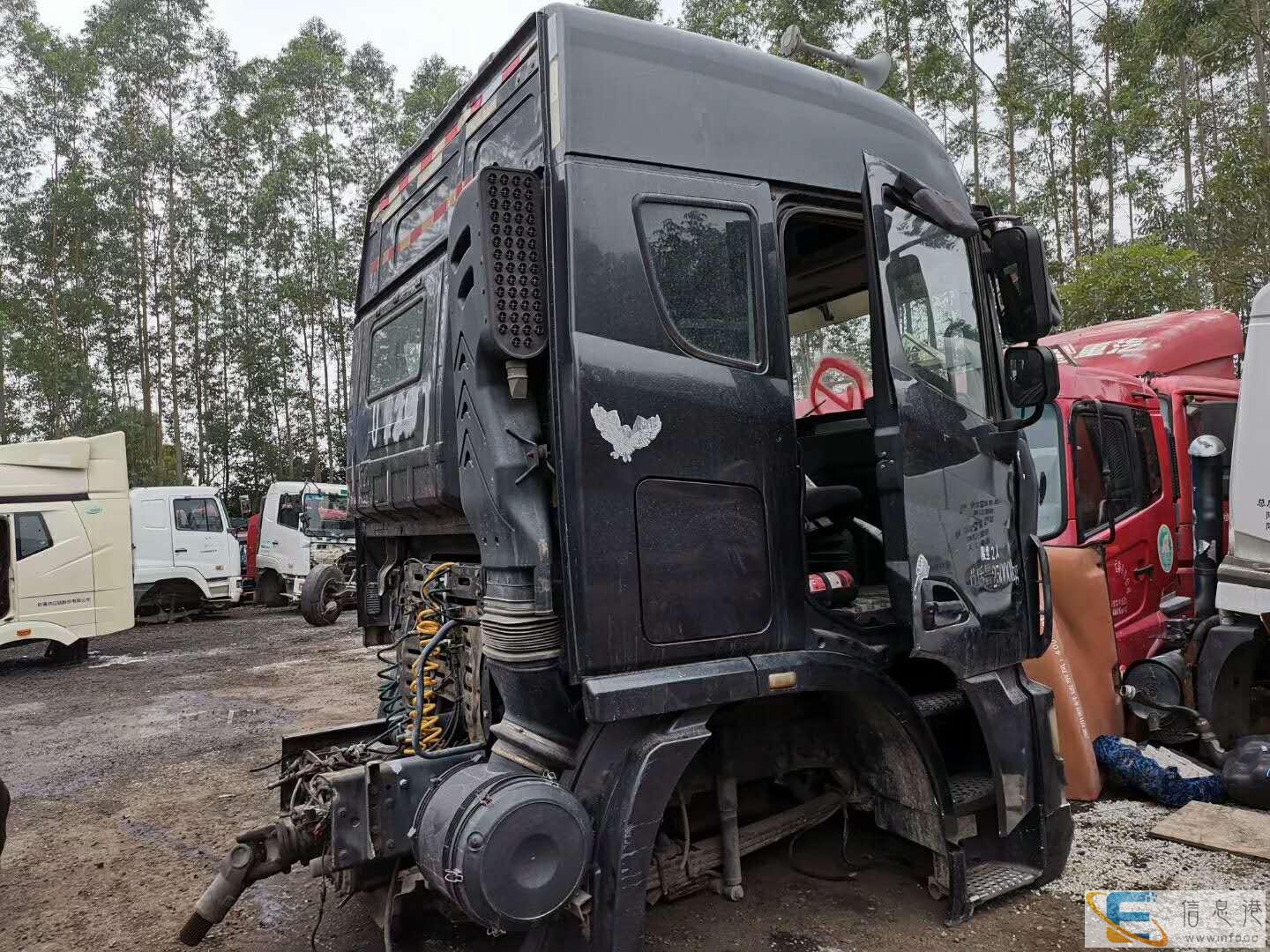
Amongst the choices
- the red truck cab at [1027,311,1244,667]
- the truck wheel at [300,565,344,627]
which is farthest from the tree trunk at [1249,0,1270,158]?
the truck wheel at [300,565,344,627]

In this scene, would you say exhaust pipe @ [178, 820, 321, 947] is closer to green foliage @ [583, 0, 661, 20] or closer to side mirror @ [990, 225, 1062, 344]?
side mirror @ [990, 225, 1062, 344]

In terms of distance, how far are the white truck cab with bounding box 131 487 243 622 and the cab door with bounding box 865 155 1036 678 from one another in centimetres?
1419

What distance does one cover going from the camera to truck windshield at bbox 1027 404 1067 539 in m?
5.45

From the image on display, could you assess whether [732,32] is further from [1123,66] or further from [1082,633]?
[1082,633]

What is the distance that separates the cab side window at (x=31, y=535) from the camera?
1023 centimetres

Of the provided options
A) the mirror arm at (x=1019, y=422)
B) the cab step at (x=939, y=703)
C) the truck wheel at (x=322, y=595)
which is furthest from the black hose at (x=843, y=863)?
the truck wheel at (x=322, y=595)

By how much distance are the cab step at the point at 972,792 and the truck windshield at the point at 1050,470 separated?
102 inches

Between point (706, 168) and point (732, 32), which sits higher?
point (732, 32)

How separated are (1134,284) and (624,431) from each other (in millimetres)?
14385

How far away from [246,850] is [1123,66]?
23.2 meters

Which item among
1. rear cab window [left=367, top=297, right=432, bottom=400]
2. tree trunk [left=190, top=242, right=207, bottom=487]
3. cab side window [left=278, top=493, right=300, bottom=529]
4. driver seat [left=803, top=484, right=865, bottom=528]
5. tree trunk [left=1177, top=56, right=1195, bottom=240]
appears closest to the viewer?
driver seat [left=803, top=484, right=865, bottom=528]

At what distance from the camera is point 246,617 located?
1533cm

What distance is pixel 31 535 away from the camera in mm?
10312

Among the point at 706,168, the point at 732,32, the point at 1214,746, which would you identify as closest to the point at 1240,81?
the point at 732,32
